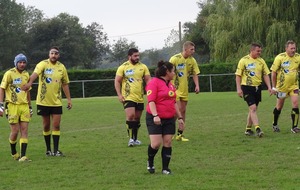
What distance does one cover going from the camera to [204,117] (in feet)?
72.3

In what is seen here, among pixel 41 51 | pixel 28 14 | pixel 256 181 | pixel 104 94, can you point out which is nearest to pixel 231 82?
pixel 104 94

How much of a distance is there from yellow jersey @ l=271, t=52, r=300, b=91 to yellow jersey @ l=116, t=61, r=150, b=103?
349 centimetres

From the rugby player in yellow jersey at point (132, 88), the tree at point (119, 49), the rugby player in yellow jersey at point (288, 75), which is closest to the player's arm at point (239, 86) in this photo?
the rugby player in yellow jersey at point (288, 75)

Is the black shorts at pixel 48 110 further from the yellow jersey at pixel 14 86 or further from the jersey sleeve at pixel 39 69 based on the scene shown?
the jersey sleeve at pixel 39 69

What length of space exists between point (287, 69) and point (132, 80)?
13.1ft

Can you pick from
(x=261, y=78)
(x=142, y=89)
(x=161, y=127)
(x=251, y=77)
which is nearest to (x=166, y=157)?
(x=161, y=127)

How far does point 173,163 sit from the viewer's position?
11.1m

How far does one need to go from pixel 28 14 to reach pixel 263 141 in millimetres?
103000

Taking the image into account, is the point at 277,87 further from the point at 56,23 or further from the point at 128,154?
the point at 56,23

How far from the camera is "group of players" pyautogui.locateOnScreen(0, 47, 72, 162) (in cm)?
1199

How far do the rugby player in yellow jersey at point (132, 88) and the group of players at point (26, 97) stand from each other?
4.84 feet

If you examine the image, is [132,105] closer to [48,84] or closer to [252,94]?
[48,84]

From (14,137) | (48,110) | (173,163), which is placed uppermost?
(48,110)

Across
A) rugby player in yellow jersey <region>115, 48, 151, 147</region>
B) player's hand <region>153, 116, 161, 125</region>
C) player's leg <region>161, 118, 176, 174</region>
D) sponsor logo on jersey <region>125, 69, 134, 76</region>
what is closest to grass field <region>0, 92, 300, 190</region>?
→ player's leg <region>161, 118, 176, 174</region>
